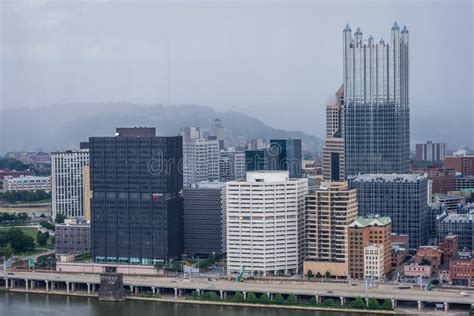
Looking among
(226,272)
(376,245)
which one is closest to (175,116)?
(226,272)

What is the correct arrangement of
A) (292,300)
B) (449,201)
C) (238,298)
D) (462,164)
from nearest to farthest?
(292,300)
(238,298)
(449,201)
(462,164)

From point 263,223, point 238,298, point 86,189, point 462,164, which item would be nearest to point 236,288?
point 238,298

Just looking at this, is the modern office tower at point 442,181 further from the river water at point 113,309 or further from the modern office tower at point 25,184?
the modern office tower at point 25,184

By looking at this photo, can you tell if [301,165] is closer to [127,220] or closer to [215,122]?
[215,122]

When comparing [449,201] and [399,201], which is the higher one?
[399,201]

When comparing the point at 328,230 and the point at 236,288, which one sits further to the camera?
the point at 328,230

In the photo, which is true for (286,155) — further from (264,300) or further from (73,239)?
(264,300)

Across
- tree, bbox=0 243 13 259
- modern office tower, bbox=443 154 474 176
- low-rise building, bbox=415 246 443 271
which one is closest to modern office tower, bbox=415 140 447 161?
modern office tower, bbox=443 154 474 176
